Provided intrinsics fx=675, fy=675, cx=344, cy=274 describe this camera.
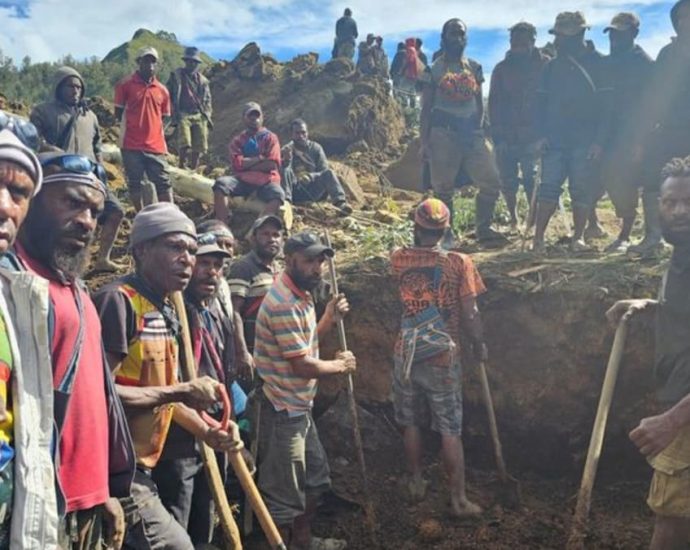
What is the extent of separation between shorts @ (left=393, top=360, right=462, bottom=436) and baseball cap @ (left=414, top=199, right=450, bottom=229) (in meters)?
1.01

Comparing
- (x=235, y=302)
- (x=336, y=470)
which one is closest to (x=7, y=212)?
(x=235, y=302)

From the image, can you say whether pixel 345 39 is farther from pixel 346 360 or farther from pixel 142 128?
pixel 346 360

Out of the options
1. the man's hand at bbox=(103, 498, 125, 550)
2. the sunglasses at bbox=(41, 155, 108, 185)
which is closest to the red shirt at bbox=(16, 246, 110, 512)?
the man's hand at bbox=(103, 498, 125, 550)

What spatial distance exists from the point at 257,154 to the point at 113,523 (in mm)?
6012

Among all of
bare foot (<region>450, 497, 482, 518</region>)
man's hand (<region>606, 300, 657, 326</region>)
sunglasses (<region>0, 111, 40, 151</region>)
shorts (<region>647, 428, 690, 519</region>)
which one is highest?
sunglasses (<region>0, 111, 40, 151</region>)

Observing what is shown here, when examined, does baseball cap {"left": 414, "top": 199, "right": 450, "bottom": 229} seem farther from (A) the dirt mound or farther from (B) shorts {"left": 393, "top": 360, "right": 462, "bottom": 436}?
(A) the dirt mound

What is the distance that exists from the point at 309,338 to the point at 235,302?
105 cm

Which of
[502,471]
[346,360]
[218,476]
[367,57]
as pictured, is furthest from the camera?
[367,57]

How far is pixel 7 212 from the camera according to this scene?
1.96 meters

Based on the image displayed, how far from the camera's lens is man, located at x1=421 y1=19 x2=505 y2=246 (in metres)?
6.82

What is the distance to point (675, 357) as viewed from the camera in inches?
134

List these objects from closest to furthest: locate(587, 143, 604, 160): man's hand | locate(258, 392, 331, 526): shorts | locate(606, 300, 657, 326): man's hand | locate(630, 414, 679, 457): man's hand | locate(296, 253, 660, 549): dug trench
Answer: locate(630, 414, 679, 457): man's hand
locate(606, 300, 657, 326): man's hand
locate(258, 392, 331, 526): shorts
locate(296, 253, 660, 549): dug trench
locate(587, 143, 604, 160): man's hand

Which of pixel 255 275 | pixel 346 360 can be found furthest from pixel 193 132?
pixel 346 360

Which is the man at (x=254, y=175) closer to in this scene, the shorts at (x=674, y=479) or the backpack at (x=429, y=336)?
the backpack at (x=429, y=336)
